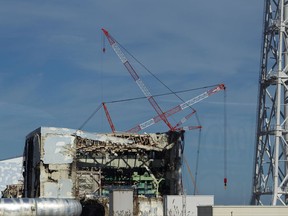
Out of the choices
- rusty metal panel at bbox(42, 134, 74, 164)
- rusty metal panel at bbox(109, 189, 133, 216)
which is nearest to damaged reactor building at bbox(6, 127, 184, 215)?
rusty metal panel at bbox(42, 134, 74, 164)

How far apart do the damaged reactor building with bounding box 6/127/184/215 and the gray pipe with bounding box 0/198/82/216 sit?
25.2 metres

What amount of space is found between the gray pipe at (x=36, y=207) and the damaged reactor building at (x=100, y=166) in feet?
82.6

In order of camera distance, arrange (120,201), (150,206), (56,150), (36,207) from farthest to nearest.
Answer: (56,150) < (150,206) < (120,201) < (36,207)

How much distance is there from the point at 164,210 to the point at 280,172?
2477 cm

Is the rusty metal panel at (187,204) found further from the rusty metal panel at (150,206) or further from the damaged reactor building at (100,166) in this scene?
the damaged reactor building at (100,166)

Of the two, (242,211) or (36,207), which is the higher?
(36,207)

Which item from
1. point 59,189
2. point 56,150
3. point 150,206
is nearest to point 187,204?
point 150,206

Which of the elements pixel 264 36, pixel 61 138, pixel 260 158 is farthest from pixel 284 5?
pixel 61 138

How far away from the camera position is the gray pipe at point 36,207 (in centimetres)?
Answer: 8881

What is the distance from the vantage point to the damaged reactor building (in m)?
131

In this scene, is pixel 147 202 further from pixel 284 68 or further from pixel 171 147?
pixel 284 68

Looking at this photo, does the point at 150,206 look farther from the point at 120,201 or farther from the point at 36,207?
the point at 36,207

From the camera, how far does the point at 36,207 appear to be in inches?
3652

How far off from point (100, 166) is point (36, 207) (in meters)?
52.8
